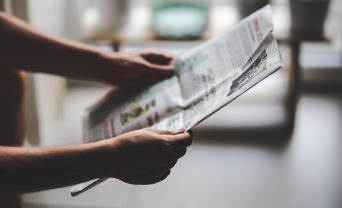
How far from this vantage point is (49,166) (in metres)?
0.59

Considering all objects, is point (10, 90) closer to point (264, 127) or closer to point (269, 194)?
point (269, 194)

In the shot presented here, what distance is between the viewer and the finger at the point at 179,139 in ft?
1.96

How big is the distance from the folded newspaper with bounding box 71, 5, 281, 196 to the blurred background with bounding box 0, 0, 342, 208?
0.26 metres

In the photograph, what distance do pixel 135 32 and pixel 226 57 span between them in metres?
0.68

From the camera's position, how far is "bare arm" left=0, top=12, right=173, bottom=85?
789 mm

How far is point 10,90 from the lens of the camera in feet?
2.66

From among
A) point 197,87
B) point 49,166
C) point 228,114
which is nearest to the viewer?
point 49,166

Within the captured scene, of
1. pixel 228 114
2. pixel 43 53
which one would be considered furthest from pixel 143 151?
pixel 228 114

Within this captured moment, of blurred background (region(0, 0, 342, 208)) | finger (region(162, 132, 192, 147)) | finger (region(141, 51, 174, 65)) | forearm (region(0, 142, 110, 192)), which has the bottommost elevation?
blurred background (region(0, 0, 342, 208))

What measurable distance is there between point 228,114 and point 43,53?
67cm

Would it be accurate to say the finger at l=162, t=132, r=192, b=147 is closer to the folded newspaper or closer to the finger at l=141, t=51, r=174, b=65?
the folded newspaper

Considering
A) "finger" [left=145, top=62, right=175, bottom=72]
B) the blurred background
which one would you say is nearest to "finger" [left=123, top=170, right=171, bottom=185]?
"finger" [left=145, top=62, right=175, bottom=72]

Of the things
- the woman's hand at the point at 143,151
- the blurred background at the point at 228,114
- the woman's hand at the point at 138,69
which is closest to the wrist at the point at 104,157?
the woman's hand at the point at 143,151

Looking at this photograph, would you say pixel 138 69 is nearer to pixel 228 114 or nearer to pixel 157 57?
pixel 157 57
